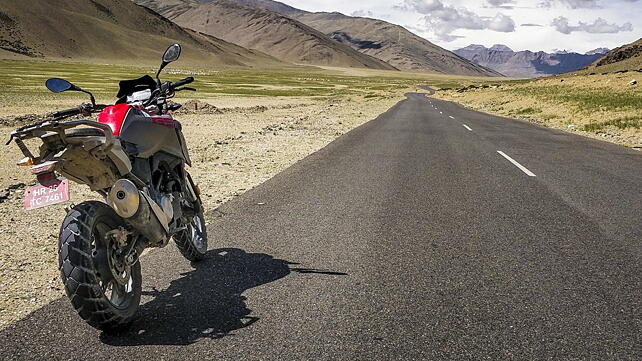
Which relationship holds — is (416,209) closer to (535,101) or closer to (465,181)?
(465,181)

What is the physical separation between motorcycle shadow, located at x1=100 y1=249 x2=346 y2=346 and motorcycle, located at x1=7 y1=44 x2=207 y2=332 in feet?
0.64

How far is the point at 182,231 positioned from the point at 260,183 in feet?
15.2

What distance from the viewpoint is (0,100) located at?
1169 inches

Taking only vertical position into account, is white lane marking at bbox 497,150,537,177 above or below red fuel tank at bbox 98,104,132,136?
below

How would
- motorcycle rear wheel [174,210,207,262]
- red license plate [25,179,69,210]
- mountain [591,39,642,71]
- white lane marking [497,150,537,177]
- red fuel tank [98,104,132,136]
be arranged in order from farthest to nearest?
1. mountain [591,39,642,71]
2. white lane marking [497,150,537,177]
3. motorcycle rear wheel [174,210,207,262]
4. red fuel tank [98,104,132,136]
5. red license plate [25,179,69,210]

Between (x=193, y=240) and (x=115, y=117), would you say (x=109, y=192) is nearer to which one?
(x=115, y=117)

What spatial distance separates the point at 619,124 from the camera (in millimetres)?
22172

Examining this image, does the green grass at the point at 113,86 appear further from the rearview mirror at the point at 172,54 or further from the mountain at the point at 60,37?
the mountain at the point at 60,37

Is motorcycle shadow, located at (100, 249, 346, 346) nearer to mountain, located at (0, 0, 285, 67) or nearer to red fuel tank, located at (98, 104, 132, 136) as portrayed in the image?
red fuel tank, located at (98, 104, 132, 136)

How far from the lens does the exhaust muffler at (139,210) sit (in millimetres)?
3447

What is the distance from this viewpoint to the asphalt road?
3.39 m

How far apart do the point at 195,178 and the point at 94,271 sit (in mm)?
6681

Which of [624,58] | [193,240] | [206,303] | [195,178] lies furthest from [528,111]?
[624,58]

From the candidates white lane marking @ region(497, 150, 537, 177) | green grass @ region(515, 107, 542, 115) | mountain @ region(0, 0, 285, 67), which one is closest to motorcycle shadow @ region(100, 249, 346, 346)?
white lane marking @ region(497, 150, 537, 177)
